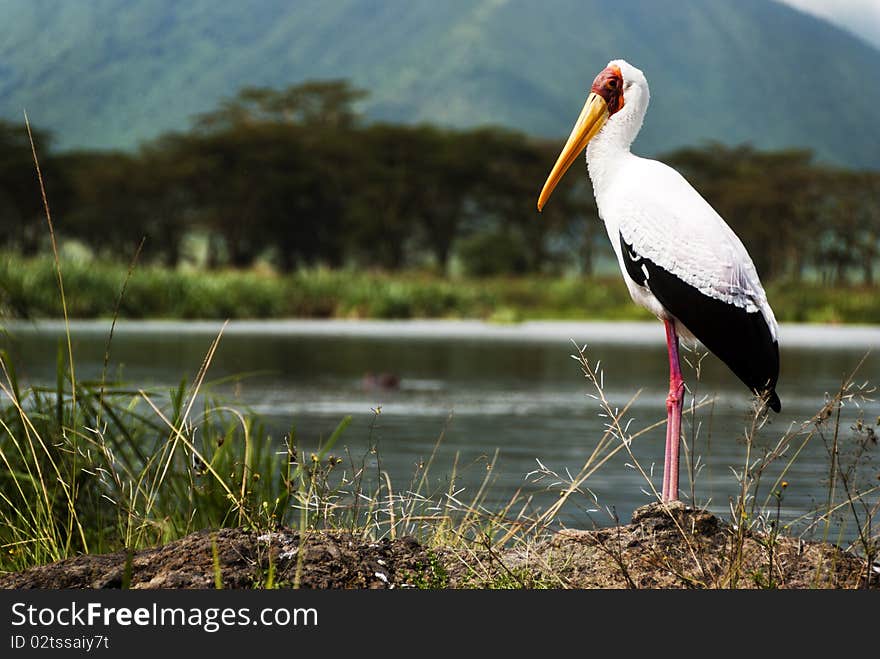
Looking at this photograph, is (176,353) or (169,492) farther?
(176,353)

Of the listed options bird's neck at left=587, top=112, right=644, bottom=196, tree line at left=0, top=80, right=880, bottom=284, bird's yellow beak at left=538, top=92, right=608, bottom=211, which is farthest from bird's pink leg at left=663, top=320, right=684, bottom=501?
tree line at left=0, top=80, right=880, bottom=284

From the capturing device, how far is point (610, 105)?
546 cm

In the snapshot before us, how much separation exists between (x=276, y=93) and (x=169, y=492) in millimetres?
78653

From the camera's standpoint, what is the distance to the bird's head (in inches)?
213

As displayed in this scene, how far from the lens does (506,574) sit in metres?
4.36

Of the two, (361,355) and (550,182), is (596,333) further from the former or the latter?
(550,182)

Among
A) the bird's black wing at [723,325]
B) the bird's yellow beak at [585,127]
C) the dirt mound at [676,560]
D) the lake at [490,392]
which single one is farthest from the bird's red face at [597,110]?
the dirt mound at [676,560]

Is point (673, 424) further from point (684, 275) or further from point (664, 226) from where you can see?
point (664, 226)

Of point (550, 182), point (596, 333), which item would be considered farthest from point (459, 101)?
point (550, 182)

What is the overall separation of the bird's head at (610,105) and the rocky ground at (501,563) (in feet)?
4.72

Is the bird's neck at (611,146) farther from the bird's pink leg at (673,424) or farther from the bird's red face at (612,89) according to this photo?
the bird's pink leg at (673,424)

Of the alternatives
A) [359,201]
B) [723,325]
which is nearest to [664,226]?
[723,325]

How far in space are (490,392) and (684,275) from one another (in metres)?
10.7

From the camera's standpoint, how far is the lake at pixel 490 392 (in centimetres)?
836
